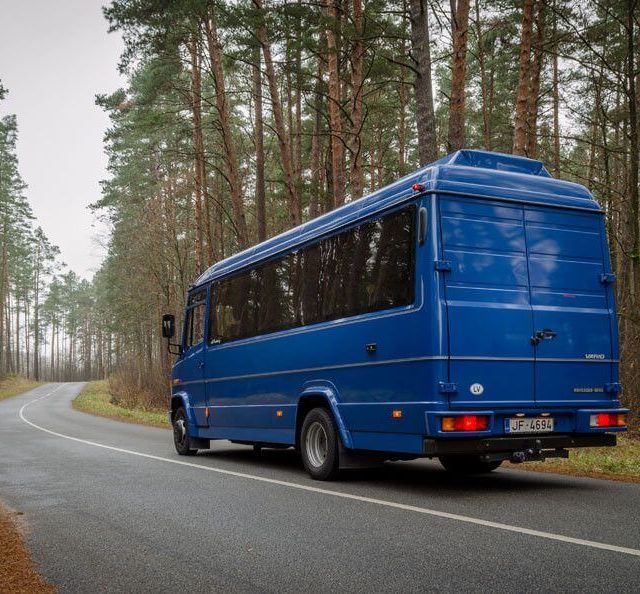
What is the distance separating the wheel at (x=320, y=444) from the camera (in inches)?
356

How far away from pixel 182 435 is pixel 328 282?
5828mm

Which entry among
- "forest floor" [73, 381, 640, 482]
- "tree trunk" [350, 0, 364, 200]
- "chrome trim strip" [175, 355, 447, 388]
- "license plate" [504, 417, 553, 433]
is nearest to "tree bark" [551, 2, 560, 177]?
"tree trunk" [350, 0, 364, 200]

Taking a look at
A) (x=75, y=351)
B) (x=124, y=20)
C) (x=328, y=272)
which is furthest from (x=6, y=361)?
(x=328, y=272)

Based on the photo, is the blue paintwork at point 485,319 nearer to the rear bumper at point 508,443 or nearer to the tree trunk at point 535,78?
the rear bumper at point 508,443

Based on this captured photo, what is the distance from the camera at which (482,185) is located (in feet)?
25.9

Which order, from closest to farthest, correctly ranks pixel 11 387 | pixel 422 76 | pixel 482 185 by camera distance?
pixel 482 185 < pixel 422 76 < pixel 11 387

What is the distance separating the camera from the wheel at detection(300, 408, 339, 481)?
29.7ft

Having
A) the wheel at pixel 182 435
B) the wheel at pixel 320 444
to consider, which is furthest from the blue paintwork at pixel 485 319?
the wheel at pixel 182 435

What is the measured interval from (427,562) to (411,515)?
5.78ft

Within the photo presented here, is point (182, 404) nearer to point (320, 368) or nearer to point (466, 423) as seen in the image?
point (320, 368)

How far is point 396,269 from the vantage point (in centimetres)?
799

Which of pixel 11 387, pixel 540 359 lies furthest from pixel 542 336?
pixel 11 387

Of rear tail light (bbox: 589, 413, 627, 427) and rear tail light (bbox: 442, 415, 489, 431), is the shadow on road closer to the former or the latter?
rear tail light (bbox: 589, 413, 627, 427)

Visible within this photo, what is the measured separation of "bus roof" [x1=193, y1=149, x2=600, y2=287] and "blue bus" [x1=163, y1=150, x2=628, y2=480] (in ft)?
0.05
